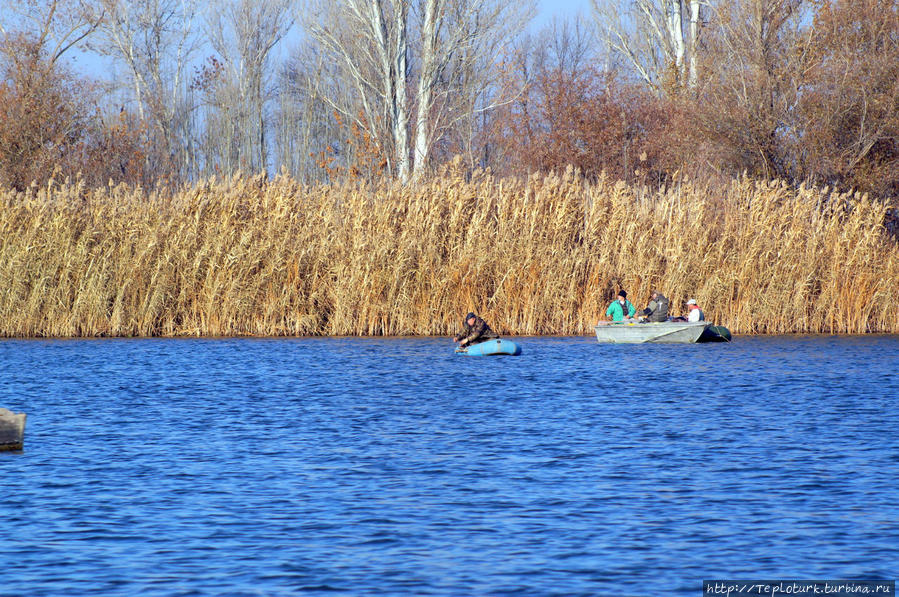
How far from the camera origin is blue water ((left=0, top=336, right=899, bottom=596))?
8.55 meters

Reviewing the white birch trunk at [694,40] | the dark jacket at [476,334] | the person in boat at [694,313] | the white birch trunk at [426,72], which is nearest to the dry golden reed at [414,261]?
the person in boat at [694,313]

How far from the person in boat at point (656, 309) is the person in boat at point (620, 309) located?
0.99ft

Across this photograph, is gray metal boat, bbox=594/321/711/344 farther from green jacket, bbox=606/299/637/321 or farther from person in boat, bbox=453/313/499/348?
person in boat, bbox=453/313/499/348

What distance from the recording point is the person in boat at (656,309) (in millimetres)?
27297

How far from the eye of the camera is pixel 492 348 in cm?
2450

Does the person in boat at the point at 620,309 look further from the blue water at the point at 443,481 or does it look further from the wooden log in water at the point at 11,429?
the wooden log in water at the point at 11,429

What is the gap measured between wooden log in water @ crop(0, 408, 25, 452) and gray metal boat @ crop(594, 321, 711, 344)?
16116 millimetres

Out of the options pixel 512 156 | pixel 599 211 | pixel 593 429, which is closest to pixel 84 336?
pixel 599 211

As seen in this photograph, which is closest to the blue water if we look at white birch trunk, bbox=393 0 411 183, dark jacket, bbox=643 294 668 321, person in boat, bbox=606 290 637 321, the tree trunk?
dark jacket, bbox=643 294 668 321

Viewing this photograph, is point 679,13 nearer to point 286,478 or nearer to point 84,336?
point 84,336

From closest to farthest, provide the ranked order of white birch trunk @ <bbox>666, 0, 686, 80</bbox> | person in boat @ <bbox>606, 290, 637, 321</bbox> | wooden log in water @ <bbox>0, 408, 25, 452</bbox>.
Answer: wooden log in water @ <bbox>0, 408, 25, 452</bbox>
person in boat @ <bbox>606, 290, 637, 321</bbox>
white birch trunk @ <bbox>666, 0, 686, 80</bbox>

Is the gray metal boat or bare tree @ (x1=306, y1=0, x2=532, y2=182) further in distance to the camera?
bare tree @ (x1=306, y1=0, x2=532, y2=182)

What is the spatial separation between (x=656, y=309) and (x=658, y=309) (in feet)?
0.19

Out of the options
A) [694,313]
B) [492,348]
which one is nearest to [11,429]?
[492,348]
